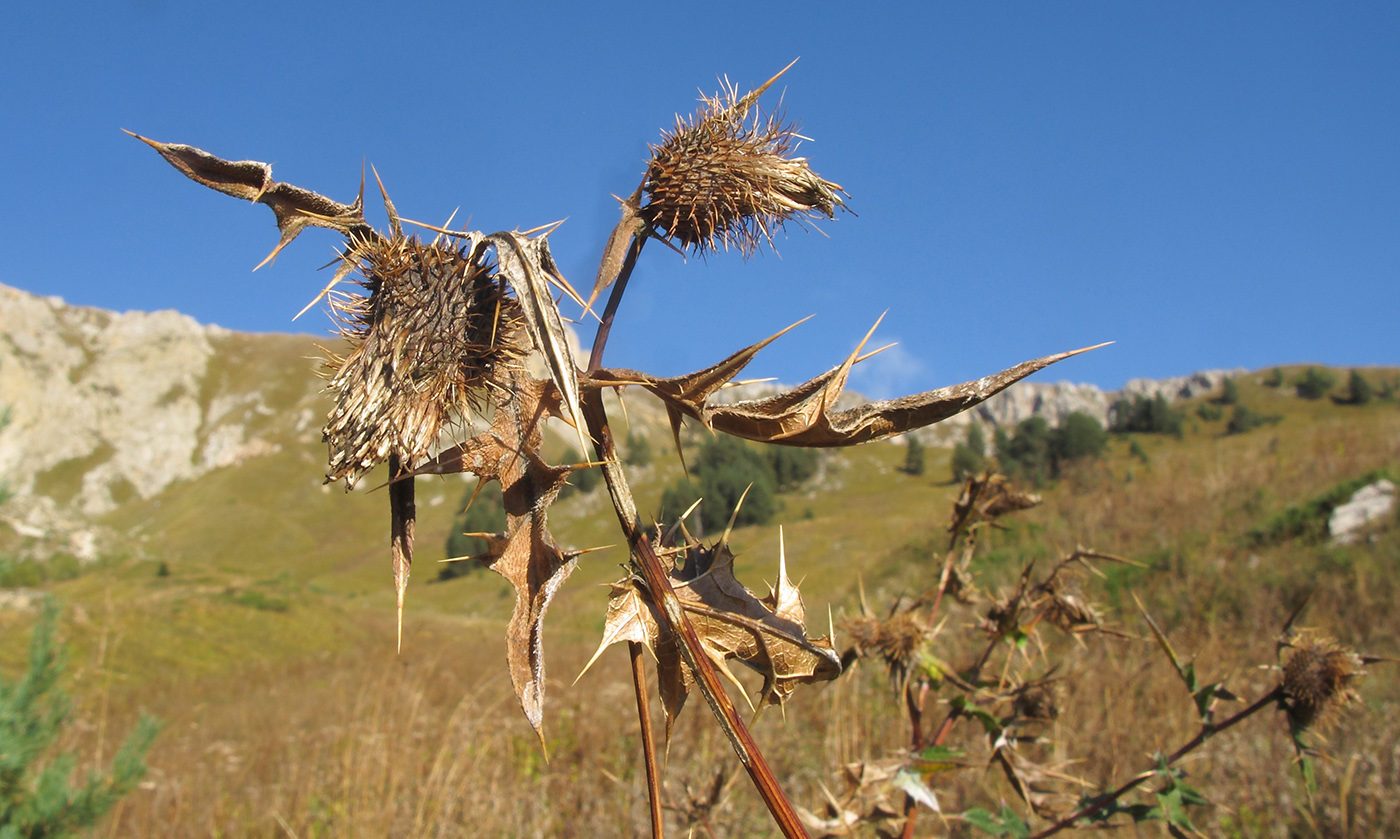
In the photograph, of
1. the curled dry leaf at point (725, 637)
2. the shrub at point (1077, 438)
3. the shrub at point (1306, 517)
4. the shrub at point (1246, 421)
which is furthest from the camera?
the shrub at point (1246, 421)

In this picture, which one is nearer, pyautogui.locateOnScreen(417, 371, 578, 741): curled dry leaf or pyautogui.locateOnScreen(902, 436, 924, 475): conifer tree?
pyautogui.locateOnScreen(417, 371, 578, 741): curled dry leaf

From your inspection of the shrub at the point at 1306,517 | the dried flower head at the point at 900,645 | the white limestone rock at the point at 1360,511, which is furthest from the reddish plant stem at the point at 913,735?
the shrub at the point at 1306,517

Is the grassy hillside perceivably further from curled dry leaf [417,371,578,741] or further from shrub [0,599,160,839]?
shrub [0,599,160,839]

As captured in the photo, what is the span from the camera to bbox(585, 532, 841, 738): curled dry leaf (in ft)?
4.02

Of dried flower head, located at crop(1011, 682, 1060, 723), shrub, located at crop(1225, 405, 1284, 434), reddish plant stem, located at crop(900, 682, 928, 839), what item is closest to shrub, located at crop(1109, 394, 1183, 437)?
shrub, located at crop(1225, 405, 1284, 434)

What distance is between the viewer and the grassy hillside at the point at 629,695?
605cm

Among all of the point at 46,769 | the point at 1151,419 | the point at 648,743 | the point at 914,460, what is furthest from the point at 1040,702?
the point at 914,460

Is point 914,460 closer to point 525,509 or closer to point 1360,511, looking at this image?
point 1360,511

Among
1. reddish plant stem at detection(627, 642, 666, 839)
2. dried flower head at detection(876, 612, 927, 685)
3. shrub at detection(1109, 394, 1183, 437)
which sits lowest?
dried flower head at detection(876, 612, 927, 685)

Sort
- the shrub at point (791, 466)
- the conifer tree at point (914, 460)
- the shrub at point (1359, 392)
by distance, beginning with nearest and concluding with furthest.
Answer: the shrub at point (1359, 392), the shrub at point (791, 466), the conifer tree at point (914, 460)

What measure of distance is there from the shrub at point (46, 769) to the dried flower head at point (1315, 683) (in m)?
7.12

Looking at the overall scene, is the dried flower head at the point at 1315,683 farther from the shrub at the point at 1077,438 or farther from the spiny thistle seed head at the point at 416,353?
the shrub at the point at 1077,438

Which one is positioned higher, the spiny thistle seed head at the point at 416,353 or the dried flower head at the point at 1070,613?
the spiny thistle seed head at the point at 416,353

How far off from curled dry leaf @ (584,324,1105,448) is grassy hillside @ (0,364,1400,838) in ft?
0.91
